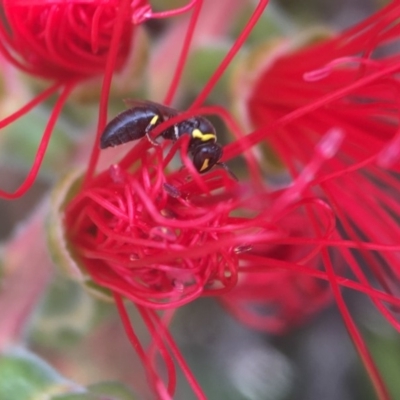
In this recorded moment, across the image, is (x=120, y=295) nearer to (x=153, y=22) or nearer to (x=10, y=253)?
(x=10, y=253)

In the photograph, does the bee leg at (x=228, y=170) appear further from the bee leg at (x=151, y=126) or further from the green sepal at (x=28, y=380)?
the green sepal at (x=28, y=380)

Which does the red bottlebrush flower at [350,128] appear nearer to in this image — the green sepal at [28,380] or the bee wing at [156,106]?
the bee wing at [156,106]

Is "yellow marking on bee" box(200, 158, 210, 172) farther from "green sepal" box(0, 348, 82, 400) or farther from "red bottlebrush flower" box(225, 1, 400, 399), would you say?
"green sepal" box(0, 348, 82, 400)

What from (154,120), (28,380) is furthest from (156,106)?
(28,380)

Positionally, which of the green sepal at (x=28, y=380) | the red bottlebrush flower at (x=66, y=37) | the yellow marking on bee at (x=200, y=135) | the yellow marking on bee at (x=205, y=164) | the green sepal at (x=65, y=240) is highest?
the red bottlebrush flower at (x=66, y=37)

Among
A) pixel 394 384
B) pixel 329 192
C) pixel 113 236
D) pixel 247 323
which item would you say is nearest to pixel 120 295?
pixel 113 236

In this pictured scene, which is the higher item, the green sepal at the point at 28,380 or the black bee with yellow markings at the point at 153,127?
the black bee with yellow markings at the point at 153,127

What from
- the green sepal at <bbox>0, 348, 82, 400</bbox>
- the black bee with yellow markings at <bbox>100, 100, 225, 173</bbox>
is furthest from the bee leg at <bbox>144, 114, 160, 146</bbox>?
the green sepal at <bbox>0, 348, 82, 400</bbox>

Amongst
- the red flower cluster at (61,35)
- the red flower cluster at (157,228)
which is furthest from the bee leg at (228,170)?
the red flower cluster at (61,35)
